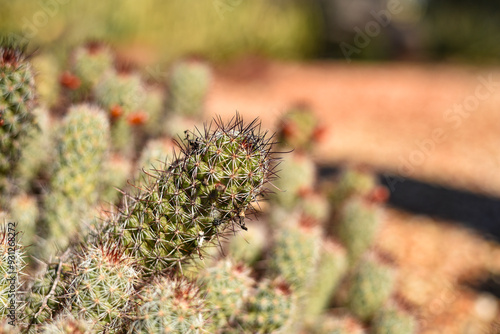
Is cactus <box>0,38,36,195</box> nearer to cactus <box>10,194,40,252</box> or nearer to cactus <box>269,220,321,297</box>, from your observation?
cactus <box>10,194,40,252</box>

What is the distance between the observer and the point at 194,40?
10.8 metres

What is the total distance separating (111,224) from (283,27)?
11.3m

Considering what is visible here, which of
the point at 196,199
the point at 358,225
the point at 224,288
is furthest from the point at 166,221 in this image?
the point at 358,225

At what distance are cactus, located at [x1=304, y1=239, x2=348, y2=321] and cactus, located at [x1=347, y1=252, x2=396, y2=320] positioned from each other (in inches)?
5.9

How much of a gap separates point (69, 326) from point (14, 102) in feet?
3.98

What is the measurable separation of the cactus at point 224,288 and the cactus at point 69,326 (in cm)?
58

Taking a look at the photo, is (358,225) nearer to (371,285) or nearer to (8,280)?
(371,285)

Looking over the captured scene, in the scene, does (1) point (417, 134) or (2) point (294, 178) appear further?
(1) point (417, 134)

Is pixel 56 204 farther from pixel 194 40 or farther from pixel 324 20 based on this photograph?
pixel 324 20

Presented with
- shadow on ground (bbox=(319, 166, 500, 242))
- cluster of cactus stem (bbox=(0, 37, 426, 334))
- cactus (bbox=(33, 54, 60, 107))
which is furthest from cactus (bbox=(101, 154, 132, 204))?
shadow on ground (bbox=(319, 166, 500, 242))

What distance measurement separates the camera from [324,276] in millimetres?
3262

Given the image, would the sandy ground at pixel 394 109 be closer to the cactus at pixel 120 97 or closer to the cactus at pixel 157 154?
the cactus at pixel 120 97

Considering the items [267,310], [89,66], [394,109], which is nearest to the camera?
[267,310]

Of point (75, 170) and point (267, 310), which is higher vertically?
point (75, 170)
